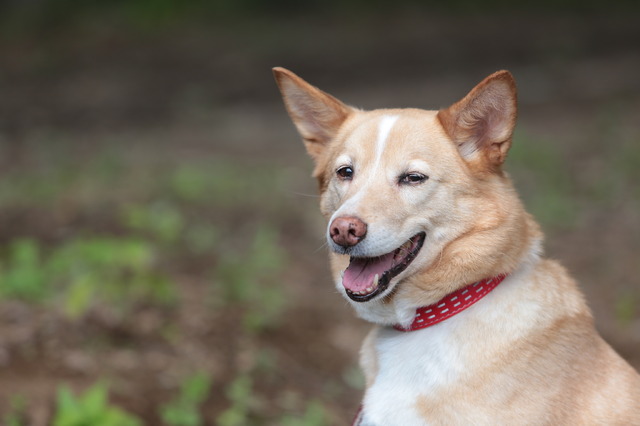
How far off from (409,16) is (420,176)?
1354cm

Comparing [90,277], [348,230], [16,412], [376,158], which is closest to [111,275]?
[90,277]

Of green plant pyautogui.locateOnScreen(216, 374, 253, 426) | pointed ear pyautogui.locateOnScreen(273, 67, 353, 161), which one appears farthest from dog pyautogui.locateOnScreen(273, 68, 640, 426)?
green plant pyautogui.locateOnScreen(216, 374, 253, 426)

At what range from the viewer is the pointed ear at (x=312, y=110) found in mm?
3553

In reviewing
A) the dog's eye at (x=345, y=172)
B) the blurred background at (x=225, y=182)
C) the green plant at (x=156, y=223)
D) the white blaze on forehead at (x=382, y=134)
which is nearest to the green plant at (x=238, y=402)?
the blurred background at (x=225, y=182)

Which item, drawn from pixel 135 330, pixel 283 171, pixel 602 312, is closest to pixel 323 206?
pixel 135 330

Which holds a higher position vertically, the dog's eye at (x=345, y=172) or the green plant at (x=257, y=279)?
the dog's eye at (x=345, y=172)

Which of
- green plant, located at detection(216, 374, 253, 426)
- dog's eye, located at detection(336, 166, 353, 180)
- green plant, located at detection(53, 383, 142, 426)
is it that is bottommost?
green plant, located at detection(216, 374, 253, 426)

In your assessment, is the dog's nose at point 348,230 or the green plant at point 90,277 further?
the green plant at point 90,277

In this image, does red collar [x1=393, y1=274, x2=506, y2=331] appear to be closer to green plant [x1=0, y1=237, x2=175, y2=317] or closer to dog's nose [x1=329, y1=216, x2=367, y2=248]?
dog's nose [x1=329, y1=216, x2=367, y2=248]

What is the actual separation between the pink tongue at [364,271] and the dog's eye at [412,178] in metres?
0.31

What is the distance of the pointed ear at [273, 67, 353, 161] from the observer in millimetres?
3553

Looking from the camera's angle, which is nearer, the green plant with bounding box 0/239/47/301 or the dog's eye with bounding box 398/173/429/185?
the dog's eye with bounding box 398/173/429/185

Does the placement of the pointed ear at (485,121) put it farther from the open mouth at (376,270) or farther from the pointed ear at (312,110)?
the pointed ear at (312,110)

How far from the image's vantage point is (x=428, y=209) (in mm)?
3162
